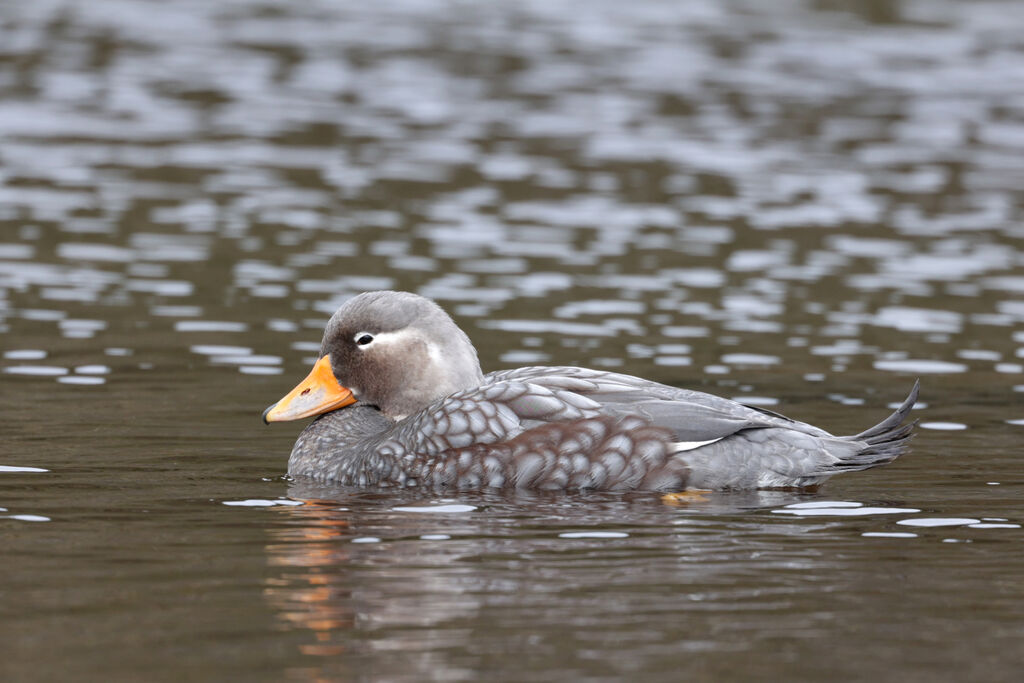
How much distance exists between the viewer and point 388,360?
32.0 feet

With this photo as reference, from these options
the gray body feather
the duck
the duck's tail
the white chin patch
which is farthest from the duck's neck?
the duck's tail

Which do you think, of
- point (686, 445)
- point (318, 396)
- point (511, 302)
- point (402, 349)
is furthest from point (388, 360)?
point (511, 302)

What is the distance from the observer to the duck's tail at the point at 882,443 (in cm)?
895

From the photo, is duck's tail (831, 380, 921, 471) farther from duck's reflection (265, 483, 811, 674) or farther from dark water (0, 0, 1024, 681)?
duck's reflection (265, 483, 811, 674)

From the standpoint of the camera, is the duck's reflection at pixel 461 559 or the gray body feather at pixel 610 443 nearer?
the duck's reflection at pixel 461 559

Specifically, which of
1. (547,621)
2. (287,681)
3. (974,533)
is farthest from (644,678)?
(974,533)

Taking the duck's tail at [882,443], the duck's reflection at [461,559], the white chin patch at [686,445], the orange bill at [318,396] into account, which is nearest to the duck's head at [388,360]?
the orange bill at [318,396]

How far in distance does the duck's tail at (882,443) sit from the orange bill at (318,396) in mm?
2720

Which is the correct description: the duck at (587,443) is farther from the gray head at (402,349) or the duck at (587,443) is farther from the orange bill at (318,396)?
the orange bill at (318,396)

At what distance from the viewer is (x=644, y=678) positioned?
584cm

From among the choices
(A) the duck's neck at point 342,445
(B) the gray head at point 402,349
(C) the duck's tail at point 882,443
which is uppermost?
(B) the gray head at point 402,349

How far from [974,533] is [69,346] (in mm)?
7257

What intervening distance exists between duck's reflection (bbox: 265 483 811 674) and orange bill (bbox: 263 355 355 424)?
0.65m

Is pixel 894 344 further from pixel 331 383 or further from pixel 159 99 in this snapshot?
pixel 159 99
